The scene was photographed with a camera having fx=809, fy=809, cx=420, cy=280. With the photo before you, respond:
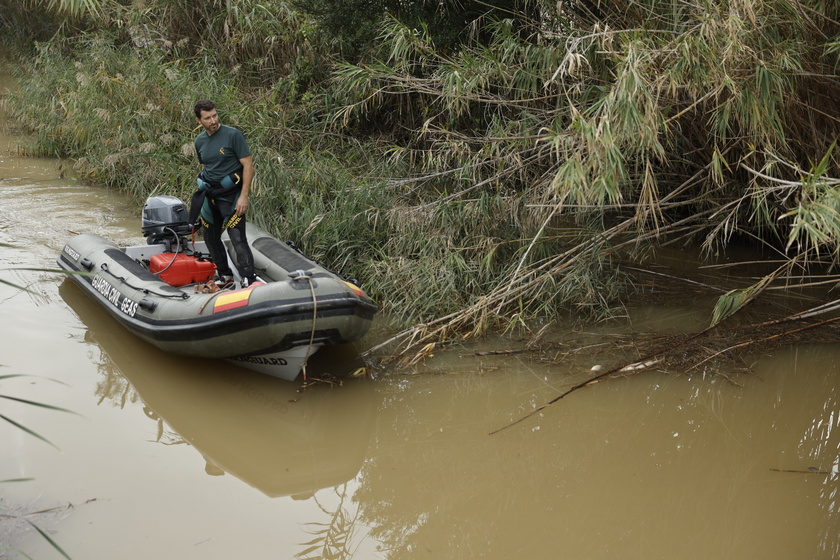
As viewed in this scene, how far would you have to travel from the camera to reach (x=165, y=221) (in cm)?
541


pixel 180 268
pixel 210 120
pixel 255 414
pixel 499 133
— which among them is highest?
pixel 210 120

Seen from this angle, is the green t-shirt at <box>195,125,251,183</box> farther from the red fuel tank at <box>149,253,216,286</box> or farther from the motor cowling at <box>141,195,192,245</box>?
the motor cowling at <box>141,195,192,245</box>

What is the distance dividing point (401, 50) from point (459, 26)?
79 cm

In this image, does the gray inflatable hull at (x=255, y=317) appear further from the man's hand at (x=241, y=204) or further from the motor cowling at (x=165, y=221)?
the motor cowling at (x=165, y=221)

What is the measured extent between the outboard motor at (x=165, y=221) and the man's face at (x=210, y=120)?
3.40 ft

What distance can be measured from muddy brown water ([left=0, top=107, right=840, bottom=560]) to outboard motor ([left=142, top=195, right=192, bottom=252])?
75 centimetres

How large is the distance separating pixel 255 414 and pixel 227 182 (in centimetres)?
138

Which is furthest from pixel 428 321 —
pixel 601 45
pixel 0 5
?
pixel 0 5

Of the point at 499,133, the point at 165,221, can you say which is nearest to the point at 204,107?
the point at 165,221

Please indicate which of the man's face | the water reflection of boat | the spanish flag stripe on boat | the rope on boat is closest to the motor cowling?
the water reflection of boat

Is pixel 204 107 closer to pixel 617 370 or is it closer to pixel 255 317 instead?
pixel 255 317

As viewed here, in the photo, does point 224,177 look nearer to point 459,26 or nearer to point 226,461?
point 226,461

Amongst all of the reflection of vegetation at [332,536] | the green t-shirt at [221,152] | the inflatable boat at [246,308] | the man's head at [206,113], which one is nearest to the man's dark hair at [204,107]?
the man's head at [206,113]

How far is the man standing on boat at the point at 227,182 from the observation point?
456cm
